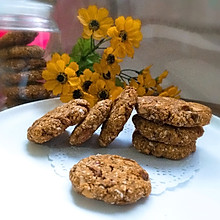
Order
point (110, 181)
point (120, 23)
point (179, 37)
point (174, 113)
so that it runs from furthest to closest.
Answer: point (179, 37), point (120, 23), point (174, 113), point (110, 181)

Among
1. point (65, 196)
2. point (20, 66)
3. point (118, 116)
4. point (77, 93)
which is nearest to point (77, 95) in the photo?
point (77, 93)

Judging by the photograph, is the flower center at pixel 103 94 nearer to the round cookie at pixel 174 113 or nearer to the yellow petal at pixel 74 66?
the yellow petal at pixel 74 66

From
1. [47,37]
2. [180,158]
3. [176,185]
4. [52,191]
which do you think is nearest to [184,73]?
[47,37]

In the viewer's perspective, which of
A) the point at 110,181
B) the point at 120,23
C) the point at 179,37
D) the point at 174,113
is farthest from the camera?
the point at 179,37

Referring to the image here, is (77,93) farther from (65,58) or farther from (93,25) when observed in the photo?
(93,25)

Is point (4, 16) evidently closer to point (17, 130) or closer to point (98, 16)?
point (98, 16)

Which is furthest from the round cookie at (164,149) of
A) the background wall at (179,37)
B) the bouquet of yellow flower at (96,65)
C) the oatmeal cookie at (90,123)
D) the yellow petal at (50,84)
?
the background wall at (179,37)
